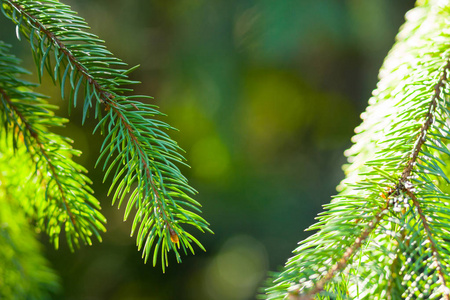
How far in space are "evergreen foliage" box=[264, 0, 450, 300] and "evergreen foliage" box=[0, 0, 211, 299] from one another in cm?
9

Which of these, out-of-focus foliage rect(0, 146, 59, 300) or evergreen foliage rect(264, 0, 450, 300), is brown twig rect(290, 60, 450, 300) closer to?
evergreen foliage rect(264, 0, 450, 300)

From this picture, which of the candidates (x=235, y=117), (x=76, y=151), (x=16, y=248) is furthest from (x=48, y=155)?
(x=235, y=117)

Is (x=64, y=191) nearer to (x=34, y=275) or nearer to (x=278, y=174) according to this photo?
(x=34, y=275)

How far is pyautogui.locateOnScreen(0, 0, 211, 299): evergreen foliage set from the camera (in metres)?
0.30

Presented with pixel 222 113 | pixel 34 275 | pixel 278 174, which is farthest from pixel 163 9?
pixel 34 275

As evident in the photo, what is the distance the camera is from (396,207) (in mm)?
280

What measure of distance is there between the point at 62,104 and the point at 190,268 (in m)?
0.93

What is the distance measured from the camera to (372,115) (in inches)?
16.1

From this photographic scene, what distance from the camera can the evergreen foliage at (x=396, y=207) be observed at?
0.26 meters

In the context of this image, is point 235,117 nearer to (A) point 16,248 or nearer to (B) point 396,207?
(A) point 16,248

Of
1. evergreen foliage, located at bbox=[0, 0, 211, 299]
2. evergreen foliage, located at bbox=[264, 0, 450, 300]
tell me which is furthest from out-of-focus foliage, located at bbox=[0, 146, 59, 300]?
evergreen foliage, located at bbox=[264, 0, 450, 300]

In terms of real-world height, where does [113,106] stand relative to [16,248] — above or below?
above

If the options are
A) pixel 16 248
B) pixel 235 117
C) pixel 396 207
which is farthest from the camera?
pixel 235 117

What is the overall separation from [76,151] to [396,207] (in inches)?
10.4
